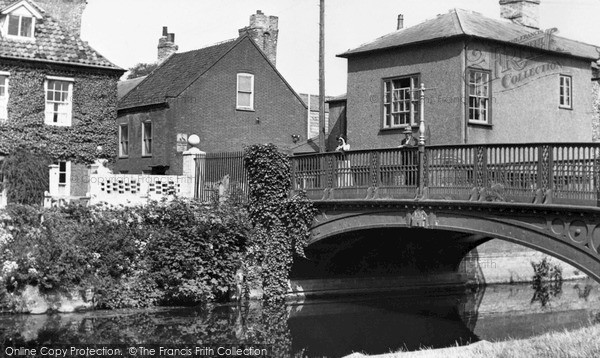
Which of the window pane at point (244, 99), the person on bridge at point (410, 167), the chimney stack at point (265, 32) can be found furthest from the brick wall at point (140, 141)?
the person on bridge at point (410, 167)

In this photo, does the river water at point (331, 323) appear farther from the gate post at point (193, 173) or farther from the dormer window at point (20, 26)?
the dormer window at point (20, 26)

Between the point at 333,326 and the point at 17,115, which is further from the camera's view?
the point at 17,115

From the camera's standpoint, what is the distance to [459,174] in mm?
20984

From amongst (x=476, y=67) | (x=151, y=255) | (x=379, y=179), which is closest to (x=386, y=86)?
(x=476, y=67)

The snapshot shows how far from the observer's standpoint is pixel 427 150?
22.0 meters

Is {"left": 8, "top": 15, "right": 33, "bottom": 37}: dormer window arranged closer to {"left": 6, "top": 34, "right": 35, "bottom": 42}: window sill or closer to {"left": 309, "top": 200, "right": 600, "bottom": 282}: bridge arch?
{"left": 6, "top": 34, "right": 35, "bottom": 42}: window sill

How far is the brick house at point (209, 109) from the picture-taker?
124ft

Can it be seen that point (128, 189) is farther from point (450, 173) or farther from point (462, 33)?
point (462, 33)

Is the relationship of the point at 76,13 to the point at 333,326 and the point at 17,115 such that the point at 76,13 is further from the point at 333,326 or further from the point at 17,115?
the point at 333,326

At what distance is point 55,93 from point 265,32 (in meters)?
13.4

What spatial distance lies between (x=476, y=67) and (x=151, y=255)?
12913 mm

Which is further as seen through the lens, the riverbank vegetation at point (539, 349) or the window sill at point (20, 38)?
the window sill at point (20, 38)

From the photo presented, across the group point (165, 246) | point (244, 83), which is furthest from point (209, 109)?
point (165, 246)

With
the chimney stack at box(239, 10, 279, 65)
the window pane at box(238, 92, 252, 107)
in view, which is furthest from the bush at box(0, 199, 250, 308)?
the chimney stack at box(239, 10, 279, 65)
